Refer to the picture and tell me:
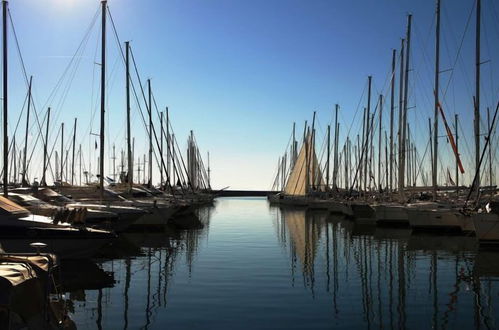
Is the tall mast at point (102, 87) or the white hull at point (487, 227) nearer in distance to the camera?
the white hull at point (487, 227)

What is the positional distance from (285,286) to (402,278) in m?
4.67

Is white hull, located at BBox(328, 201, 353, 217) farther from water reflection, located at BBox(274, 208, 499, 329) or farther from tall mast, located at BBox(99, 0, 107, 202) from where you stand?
tall mast, located at BBox(99, 0, 107, 202)

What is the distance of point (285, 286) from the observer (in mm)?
17922

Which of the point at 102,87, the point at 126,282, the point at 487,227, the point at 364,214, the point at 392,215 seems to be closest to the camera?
the point at 126,282

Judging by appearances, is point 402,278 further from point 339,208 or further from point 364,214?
point 339,208

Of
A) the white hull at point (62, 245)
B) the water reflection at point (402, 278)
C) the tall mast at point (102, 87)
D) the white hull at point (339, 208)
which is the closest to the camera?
the water reflection at point (402, 278)

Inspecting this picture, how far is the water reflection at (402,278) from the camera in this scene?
13.9 metres

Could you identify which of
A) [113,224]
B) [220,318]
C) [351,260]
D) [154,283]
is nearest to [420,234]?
[351,260]

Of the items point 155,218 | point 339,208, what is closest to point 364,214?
point 339,208

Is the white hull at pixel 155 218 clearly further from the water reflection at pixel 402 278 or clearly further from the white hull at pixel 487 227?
the white hull at pixel 487 227

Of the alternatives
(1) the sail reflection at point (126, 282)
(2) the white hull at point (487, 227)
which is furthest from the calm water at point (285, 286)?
(2) the white hull at point (487, 227)

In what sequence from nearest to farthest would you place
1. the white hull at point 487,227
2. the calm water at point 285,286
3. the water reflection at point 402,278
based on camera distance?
the calm water at point 285,286 < the water reflection at point 402,278 < the white hull at point 487,227

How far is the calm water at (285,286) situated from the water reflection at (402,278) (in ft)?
0.12

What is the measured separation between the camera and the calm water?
13469mm
